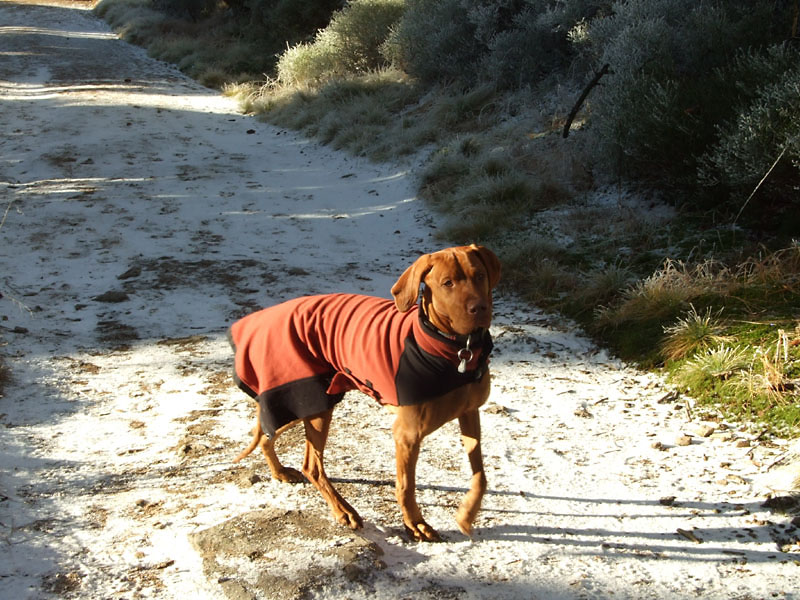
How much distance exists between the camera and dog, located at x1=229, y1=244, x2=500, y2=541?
9.80 ft

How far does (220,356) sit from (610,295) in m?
3.40

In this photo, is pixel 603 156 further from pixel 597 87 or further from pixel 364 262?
pixel 364 262

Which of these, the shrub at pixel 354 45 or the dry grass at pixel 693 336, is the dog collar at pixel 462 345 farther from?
the shrub at pixel 354 45

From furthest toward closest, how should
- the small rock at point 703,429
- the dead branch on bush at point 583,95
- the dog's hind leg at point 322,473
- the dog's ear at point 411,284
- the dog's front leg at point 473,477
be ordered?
1. the dead branch on bush at point 583,95
2. the small rock at point 703,429
3. the dog's hind leg at point 322,473
4. the dog's front leg at point 473,477
5. the dog's ear at point 411,284

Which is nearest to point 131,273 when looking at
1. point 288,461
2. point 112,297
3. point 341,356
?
point 112,297

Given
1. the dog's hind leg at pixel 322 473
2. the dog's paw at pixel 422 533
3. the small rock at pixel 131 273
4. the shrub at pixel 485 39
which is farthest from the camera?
the shrub at pixel 485 39

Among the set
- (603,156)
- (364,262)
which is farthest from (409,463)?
(603,156)

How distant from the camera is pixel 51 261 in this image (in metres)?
7.55

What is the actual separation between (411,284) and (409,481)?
91 cm

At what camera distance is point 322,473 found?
3.51 metres

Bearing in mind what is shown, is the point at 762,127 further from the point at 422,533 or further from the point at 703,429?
the point at 422,533

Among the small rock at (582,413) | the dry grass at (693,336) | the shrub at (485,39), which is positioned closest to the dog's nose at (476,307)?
the small rock at (582,413)

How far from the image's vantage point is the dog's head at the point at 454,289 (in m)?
2.94

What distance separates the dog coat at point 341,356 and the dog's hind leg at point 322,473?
120mm
